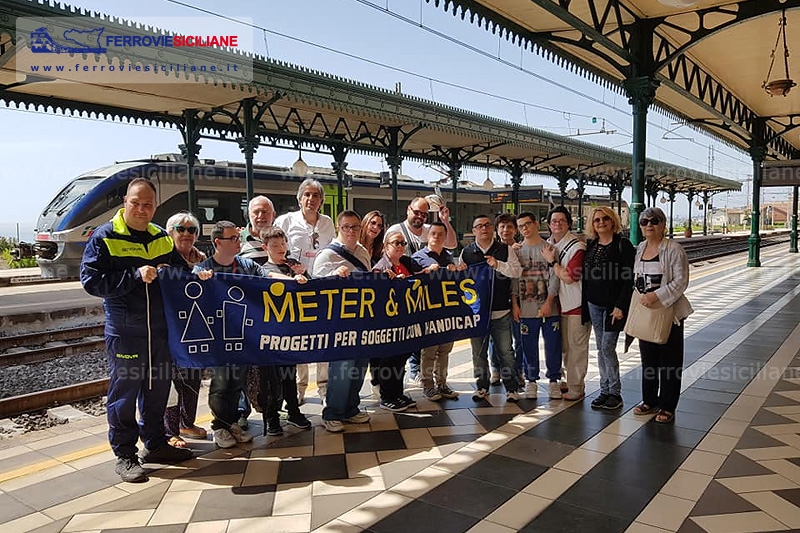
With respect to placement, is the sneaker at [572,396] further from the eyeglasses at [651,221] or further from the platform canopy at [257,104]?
the platform canopy at [257,104]

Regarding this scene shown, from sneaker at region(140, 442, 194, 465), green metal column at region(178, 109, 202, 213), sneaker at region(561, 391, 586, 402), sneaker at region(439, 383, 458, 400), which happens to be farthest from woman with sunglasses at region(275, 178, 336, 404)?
green metal column at region(178, 109, 202, 213)

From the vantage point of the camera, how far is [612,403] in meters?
4.84

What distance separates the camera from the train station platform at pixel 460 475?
9.95 ft

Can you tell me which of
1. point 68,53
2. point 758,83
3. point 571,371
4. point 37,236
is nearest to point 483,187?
point 758,83

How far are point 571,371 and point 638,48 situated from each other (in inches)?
186

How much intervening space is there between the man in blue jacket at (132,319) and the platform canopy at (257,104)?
5.50 meters

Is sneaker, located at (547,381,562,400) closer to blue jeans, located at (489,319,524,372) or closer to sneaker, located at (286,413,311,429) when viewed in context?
blue jeans, located at (489,319,524,372)

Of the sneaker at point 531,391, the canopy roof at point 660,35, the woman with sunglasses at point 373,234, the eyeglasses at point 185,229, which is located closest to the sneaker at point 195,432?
the eyeglasses at point 185,229

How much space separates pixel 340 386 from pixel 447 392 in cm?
118

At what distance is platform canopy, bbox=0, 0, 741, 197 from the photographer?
8844 millimetres

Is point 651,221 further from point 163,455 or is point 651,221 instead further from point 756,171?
point 756,171

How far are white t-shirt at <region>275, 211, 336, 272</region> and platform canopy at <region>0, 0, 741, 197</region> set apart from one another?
5.24 m

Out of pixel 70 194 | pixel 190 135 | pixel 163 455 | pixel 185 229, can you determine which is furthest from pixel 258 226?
pixel 70 194

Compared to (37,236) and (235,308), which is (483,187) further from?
(235,308)
